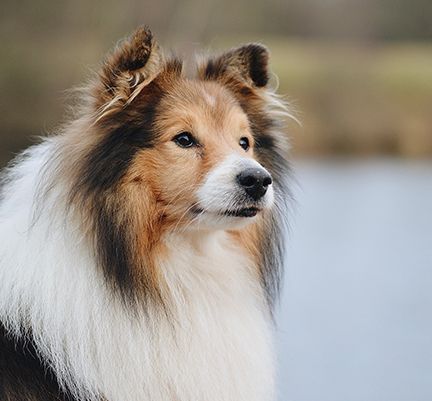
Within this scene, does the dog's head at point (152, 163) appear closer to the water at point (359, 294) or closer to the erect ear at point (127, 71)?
the erect ear at point (127, 71)

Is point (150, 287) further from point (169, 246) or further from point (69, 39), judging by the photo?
point (69, 39)

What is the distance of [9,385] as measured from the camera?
3.37 m

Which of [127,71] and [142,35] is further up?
[142,35]

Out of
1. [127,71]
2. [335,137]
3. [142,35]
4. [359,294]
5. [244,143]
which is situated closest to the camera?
[142,35]

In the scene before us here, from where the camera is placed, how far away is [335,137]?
1848cm

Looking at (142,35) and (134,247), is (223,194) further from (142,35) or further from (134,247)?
(142,35)

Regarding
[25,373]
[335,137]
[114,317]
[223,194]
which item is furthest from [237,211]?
[335,137]

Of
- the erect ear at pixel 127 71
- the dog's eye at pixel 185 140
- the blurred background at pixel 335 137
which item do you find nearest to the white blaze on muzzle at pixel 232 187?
the dog's eye at pixel 185 140

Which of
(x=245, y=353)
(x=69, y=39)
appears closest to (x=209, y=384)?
(x=245, y=353)

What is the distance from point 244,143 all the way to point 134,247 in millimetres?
660

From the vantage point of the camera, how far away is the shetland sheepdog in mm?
3449

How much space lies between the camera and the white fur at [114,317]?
3.44 m

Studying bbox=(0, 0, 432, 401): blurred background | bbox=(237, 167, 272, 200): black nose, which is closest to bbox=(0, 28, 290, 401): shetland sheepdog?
bbox=(237, 167, 272, 200): black nose

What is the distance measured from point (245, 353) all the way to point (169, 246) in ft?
1.79
